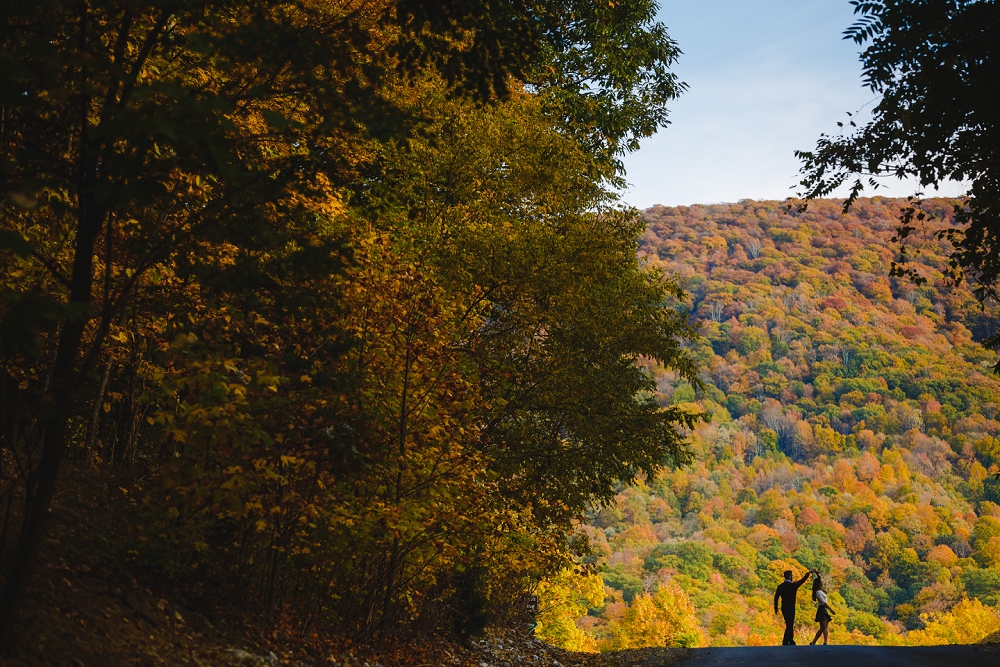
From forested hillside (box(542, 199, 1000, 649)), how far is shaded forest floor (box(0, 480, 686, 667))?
161 ft

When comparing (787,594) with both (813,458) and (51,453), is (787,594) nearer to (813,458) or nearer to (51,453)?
(51,453)

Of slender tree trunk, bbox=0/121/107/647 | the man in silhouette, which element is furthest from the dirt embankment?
the man in silhouette

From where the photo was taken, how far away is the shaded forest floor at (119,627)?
20.1ft

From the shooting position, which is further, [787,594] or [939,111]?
[787,594]

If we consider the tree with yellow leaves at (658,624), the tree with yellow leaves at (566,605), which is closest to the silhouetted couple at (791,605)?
the tree with yellow leaves at (566,605)

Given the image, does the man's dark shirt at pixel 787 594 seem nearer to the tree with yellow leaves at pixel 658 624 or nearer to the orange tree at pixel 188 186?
the orange tree at pixel 188 186

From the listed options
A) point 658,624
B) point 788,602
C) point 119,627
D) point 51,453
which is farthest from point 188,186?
point 658,624

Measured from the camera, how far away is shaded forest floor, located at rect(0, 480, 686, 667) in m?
6.14

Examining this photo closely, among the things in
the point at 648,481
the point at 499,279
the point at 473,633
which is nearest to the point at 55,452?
the point at 499,279

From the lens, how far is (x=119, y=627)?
7.11 metres

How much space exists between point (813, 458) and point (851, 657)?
11683 cm

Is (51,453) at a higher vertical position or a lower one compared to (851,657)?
higher

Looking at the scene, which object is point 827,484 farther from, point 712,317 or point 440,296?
point 440,296

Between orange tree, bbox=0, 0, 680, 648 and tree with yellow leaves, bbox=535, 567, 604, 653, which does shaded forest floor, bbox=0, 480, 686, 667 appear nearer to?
orange tree, bbox=0, 0, 680, 648
